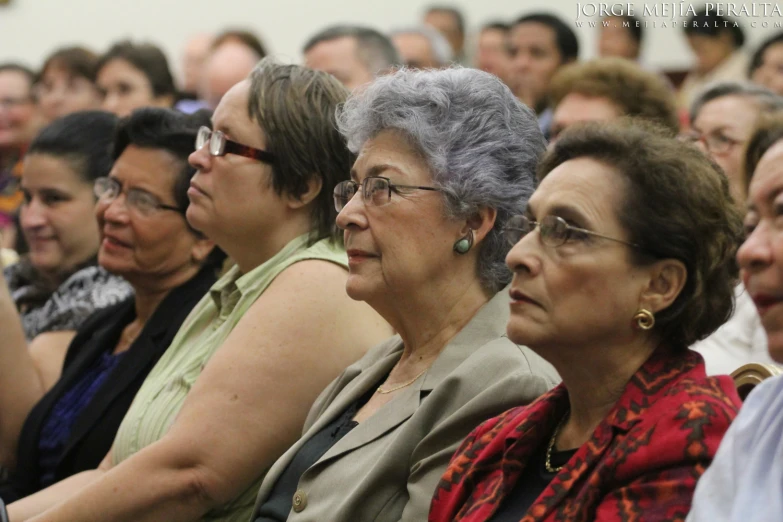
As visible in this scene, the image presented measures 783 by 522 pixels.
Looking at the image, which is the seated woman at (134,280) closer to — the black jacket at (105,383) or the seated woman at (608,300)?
the black jacket at (105,383)

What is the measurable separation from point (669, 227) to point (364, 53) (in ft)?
9.88

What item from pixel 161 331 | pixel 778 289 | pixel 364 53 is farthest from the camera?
pixel 364 53

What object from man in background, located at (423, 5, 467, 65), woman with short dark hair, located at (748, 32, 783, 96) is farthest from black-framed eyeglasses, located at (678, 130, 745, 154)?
man in background, located at (423, 5, 467, 65)

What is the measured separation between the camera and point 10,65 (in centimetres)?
707

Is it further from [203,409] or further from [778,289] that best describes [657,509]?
[203,409]

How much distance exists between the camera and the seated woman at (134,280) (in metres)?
3.38

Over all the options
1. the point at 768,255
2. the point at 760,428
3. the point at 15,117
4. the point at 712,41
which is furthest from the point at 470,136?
the point at 15,117

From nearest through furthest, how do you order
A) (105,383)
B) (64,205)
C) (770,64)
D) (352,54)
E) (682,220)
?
(682,220), (105,383), (64,205), (352,54), (770,64)

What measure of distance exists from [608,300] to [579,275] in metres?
0.06

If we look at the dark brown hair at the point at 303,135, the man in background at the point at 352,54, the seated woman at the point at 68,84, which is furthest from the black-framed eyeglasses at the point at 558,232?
the seated woman at the point at 68,84

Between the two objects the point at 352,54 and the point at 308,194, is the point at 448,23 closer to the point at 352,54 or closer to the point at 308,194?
the point at 352,54

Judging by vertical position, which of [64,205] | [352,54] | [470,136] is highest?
[470,136]

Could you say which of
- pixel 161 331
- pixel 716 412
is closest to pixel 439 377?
pixel 716 412

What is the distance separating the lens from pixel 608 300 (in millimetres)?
1952
